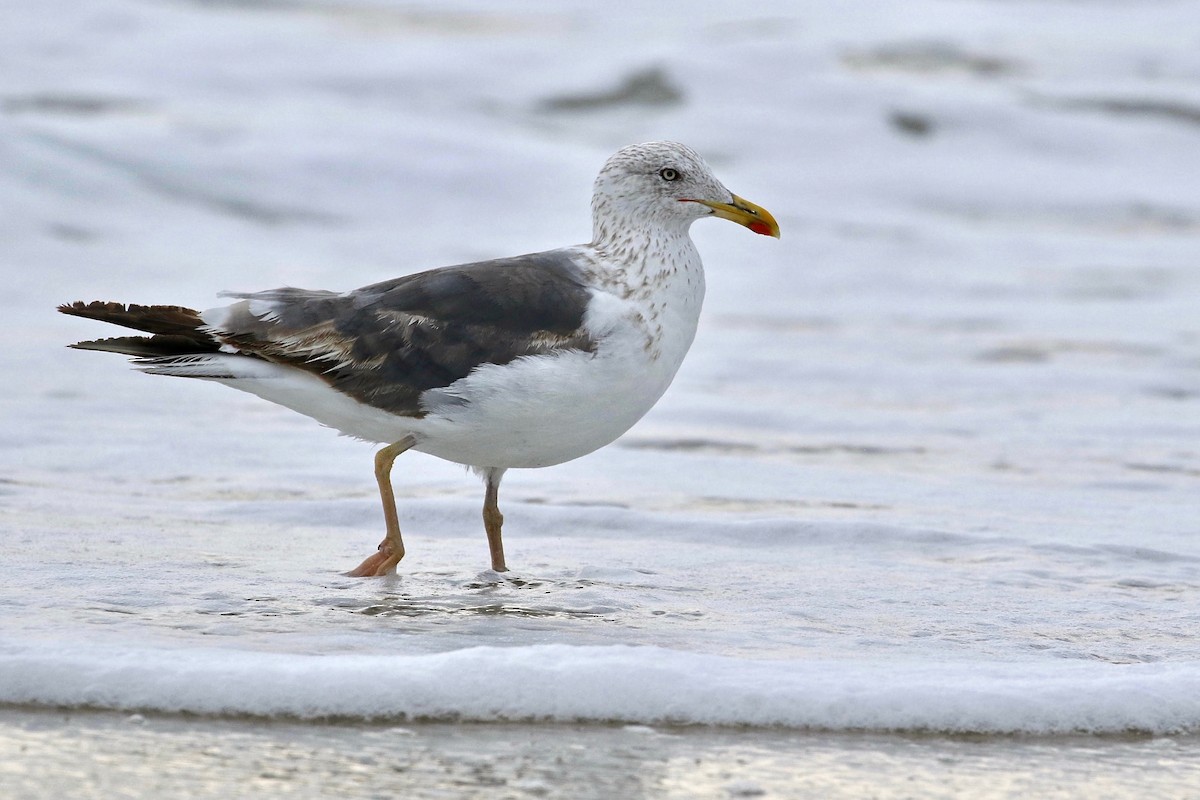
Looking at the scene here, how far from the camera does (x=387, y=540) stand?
5340 millimetres

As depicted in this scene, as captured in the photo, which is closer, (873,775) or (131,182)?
(873,775)

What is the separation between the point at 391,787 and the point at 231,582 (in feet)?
6.01

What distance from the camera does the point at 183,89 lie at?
1600 centimetres

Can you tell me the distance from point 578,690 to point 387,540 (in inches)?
61.4

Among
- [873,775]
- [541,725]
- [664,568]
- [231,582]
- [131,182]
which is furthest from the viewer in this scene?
[131,182]

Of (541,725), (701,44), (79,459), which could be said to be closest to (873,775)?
(541,725)

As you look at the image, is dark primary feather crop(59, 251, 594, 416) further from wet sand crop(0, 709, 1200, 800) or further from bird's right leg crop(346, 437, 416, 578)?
wet sand crop(0, 709, 1200, 800)

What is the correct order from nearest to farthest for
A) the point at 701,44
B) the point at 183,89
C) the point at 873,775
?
the point at 873,775 < the point at 183,89 < the point at 701,44

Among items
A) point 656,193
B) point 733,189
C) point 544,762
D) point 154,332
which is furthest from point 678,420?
point 733,189

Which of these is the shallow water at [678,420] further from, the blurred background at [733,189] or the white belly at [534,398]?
the white belly at [534,398]

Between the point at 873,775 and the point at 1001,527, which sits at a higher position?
the point at 1001,527

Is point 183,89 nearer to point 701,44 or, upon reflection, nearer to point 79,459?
point 701,44

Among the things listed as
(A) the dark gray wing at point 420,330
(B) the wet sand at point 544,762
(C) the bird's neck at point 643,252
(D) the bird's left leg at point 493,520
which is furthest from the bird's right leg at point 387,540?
(B) the wet sand at point 544,762

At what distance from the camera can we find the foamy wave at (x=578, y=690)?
12.6 feet
